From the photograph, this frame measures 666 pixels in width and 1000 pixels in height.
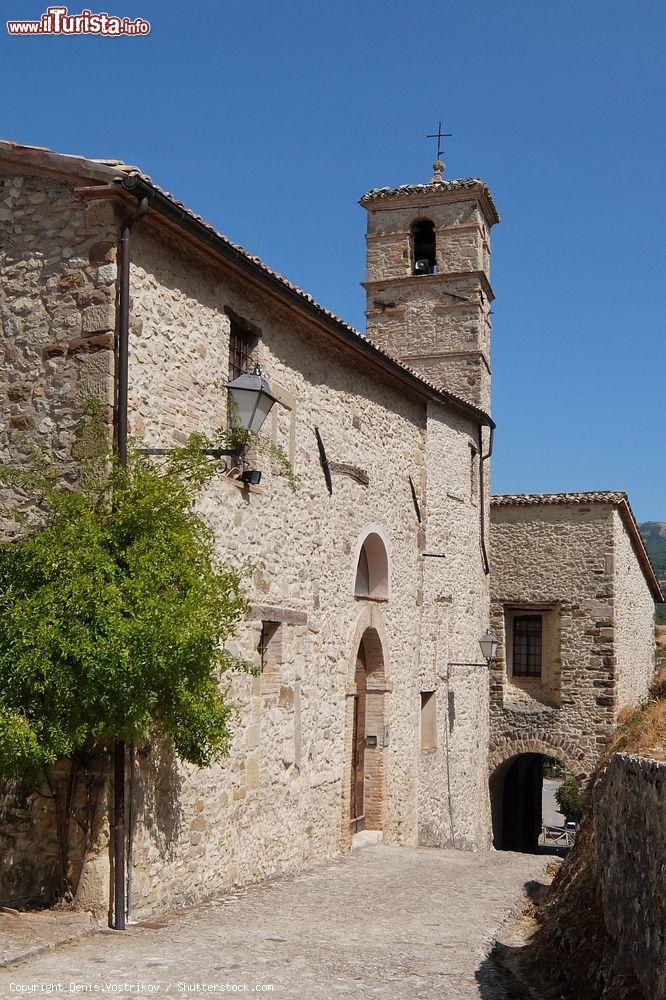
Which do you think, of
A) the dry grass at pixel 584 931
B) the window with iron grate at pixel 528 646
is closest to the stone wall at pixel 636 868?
the dry grass at pixel 584 931

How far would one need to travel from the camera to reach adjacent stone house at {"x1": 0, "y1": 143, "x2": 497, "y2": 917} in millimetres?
7770

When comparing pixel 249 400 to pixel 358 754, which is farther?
pixel 358 754

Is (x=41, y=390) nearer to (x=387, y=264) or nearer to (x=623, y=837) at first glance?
(x=623, y=837)

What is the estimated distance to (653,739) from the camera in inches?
288

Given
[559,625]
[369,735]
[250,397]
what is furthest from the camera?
[559,625]

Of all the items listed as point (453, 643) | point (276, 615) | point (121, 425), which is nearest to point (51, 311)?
point (121, 425)

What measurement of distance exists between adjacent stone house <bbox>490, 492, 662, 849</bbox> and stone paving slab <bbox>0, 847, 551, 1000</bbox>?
10445 mm

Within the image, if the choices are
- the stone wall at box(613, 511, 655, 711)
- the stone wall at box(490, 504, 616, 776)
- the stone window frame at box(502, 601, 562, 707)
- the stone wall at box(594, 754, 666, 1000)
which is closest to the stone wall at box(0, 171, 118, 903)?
the stone wall at box(594, 754, 666, 1000)

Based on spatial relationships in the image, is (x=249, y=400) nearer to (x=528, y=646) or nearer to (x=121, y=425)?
(x=121, y=425)

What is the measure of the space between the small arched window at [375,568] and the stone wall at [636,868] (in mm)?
6717

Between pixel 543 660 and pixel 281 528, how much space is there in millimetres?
12097

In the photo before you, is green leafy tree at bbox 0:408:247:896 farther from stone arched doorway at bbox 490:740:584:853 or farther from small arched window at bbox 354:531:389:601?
stone arched doorway at bbox 490:740:584:853

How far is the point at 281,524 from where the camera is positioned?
1023cm

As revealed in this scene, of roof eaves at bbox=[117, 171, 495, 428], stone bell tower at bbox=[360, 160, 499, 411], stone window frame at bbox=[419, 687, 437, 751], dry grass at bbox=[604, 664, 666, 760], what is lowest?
stone window frame at bbox=[419, 687, 437, 751]
